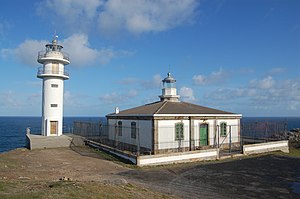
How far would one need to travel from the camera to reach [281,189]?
12.0 m

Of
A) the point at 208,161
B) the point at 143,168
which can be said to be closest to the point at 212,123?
the point at 208,161

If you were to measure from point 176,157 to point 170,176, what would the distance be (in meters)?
3.52

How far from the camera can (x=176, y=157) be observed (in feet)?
58.1

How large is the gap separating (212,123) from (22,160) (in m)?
14.2

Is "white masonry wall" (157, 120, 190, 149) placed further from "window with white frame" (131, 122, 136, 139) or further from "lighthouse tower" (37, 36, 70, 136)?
"lighthouse tower" (37, 36, 70, 136)

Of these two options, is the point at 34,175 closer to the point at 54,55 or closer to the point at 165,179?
the point at 165,179

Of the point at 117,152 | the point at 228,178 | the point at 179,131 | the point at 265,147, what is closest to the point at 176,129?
the point at 179,131

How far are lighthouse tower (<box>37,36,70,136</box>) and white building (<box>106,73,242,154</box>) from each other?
7.08 metres

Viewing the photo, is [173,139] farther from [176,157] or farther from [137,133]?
[137,133]

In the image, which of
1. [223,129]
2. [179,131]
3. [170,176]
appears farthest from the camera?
[223,129]

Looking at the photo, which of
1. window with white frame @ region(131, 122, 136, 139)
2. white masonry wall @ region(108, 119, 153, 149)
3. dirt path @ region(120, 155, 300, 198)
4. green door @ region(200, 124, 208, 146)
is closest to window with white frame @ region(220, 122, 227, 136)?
green door @ region(200, 124, 208, 146)

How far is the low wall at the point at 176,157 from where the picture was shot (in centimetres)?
1682

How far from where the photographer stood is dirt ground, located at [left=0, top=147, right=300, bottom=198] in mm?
11031

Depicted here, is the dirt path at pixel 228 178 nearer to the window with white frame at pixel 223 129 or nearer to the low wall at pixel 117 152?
the low wall at pixel 117 152
